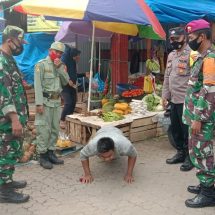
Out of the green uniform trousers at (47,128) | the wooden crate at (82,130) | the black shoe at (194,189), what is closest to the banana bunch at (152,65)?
the wooden crate at (82,130)

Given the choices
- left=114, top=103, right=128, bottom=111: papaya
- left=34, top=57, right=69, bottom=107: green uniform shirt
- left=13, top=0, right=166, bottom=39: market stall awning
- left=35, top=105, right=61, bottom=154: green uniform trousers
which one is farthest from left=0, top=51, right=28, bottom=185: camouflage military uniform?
left=114, top=103, right=128, bottom=111: papaya

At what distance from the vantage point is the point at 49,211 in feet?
13.9

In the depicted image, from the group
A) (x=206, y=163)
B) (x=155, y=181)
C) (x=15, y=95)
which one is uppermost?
(x=15, y=95)

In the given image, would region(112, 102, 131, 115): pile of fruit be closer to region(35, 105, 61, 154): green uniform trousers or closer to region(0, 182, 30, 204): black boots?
region(35, 105, 61, 154): green uniform trousers

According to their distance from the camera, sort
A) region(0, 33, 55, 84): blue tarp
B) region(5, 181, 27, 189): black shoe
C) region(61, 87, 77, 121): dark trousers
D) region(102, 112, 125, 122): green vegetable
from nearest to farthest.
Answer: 1. region(5, 181, 27, 189): black shoe
2. region(102, 112, 125, 122): green vegetable
3. region(61, 87, 77, 121): dark trousers
4. region(0, 33, 55, 84): blue tarp

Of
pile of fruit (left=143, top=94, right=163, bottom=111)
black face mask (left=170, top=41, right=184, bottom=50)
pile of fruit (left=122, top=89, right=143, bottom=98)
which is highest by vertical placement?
black face mask (left=170, top=41, right=184, bottom=50)

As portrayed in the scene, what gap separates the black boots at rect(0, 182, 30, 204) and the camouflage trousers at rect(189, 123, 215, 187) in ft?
6.50

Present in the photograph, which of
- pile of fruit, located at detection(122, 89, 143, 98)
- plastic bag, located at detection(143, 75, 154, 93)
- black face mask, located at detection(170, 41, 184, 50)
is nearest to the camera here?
black face mask, located at detection(170, 41, 184, 50)

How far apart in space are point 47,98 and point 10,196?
1645 mm

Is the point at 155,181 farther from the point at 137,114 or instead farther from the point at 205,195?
the point at 137,114

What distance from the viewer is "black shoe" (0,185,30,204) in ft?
14.5

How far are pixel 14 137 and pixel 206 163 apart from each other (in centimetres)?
212

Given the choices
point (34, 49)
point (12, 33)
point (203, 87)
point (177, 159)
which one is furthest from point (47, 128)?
point (34, 49)

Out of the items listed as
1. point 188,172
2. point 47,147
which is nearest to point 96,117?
point 47,147
